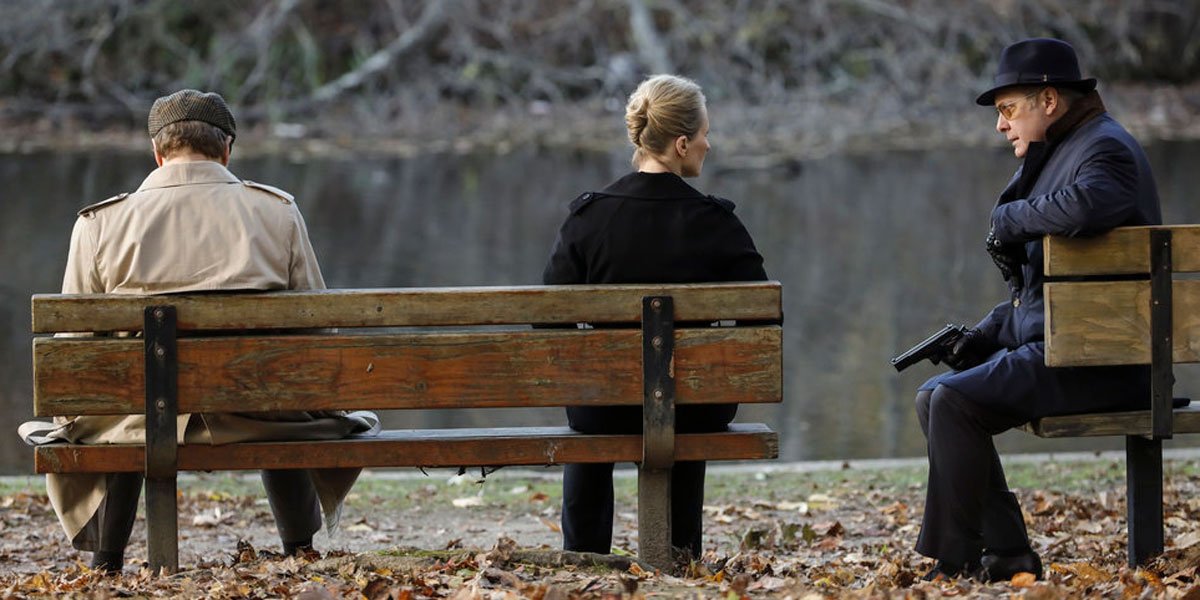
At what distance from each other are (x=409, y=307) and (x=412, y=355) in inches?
5.5

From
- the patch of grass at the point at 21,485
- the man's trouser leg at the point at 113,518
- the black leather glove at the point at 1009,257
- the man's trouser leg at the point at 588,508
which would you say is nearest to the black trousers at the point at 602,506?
the man's trouser leg at the point at 588,508

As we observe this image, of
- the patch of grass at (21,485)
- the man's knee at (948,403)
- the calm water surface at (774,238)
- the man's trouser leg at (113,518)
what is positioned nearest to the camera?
the man's knee at (948,403)

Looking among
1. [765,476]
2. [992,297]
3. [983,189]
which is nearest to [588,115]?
[983,189]

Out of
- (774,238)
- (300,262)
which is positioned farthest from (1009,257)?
(774,238)

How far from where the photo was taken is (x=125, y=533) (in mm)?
5129

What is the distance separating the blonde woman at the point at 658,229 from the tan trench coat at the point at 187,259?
745mm

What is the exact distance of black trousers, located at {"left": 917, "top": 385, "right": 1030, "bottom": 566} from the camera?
4.77 m

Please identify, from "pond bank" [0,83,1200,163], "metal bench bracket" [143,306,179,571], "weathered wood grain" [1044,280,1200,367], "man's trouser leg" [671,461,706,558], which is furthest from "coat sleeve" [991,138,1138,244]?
"pond bank" [0,83,1200,163]

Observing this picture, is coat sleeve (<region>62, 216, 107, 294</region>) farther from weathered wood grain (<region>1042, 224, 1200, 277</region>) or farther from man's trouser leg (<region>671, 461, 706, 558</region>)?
weathered wood grain (<region>1042, 224, 1200, 277</region>)

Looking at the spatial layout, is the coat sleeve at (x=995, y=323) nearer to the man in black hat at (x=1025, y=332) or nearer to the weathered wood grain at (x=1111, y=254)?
the man in black hat at (x=1025, y=332)

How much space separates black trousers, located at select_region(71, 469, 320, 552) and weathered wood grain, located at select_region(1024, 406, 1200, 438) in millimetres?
2089

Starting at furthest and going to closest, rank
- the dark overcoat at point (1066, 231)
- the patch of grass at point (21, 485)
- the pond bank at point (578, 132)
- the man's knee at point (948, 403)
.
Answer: the pond bank at point (578, 132) < the patch of grass at point (21, 485) < the man's knee at point (948, 403) < the dark overcoat at point (1066, 231)

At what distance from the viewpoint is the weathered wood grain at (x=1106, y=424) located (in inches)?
187

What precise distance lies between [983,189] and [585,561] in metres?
13.9
